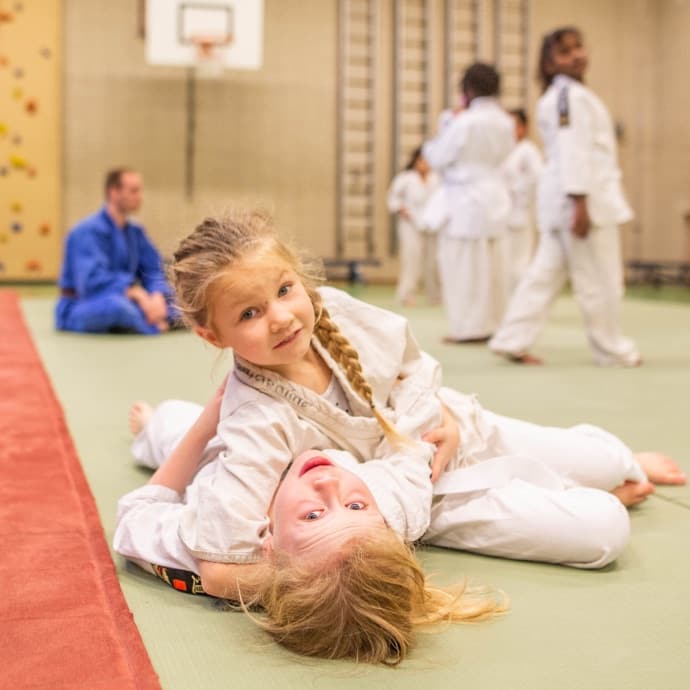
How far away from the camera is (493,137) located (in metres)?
5.33

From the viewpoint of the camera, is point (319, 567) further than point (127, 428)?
No

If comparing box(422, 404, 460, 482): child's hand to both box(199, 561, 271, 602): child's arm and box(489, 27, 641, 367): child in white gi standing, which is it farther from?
box(489, 27, 641, 367): child in white gi standing

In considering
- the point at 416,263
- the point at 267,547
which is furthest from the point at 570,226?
the point at 416,263

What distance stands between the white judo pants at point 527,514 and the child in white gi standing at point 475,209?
10.9ft

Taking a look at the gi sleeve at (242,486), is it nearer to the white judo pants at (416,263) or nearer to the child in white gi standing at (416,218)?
the white judo pants at (416,263)

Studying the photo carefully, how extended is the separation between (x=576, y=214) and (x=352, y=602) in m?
3.33

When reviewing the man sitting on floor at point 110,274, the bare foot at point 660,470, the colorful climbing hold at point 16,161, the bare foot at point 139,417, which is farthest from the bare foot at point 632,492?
the colorful climbing hold at point 16,161

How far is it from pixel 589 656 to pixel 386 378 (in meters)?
0.67

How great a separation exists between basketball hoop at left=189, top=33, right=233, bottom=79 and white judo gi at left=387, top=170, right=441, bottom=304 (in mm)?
2123

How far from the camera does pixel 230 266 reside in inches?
62.7

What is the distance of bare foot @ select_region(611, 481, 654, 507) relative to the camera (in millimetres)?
2064

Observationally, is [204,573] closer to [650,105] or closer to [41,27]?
[41,27]

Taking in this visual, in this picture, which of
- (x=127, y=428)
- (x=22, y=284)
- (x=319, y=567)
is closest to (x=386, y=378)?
(x=319, y=567)

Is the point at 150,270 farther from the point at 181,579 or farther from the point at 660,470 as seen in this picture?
the point at 181,579
